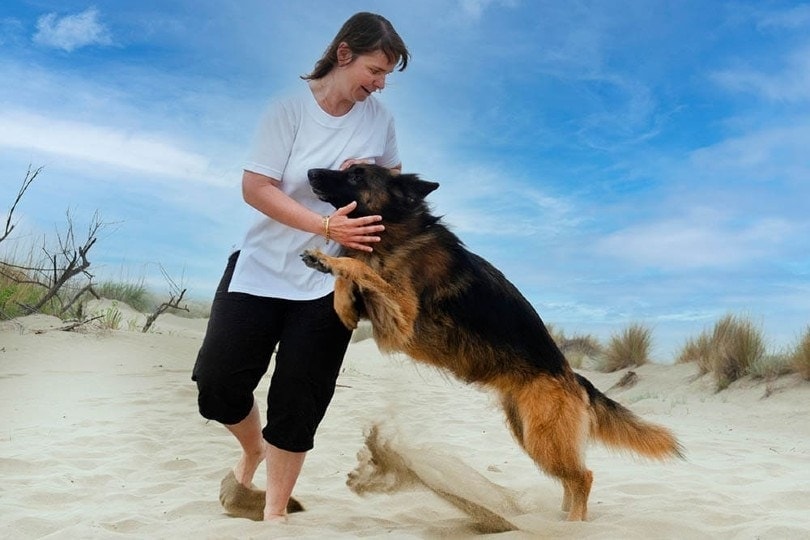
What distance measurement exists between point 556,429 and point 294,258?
5.36 feet

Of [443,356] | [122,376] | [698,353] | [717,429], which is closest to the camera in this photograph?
[443,356]

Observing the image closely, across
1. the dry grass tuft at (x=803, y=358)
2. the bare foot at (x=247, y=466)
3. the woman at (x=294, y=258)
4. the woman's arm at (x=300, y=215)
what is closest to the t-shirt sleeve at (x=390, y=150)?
the woman at (x=294, y=258)

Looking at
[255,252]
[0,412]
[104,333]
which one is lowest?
[0,412]

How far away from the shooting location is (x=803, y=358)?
9.54m

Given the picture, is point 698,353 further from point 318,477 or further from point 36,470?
point 36,470

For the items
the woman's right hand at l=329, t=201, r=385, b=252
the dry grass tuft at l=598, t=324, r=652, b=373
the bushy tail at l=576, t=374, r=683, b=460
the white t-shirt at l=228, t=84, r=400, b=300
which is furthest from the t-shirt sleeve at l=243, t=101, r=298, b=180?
the dry grass tuft at l=598, t=324, r=652, b=373

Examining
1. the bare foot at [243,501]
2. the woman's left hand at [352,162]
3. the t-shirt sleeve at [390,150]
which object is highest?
the t-shirt sleeve at [390,150]

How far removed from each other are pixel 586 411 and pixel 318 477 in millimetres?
2532

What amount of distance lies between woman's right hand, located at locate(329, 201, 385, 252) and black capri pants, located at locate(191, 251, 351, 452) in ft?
1.04

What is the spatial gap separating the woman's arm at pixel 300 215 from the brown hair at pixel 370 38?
784 mm

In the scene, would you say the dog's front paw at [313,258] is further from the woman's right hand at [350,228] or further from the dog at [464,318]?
the dog at [464,318]

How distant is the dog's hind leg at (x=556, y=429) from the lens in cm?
373

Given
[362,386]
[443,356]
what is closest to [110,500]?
[443,356]

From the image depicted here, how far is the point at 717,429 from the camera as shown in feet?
27.3
